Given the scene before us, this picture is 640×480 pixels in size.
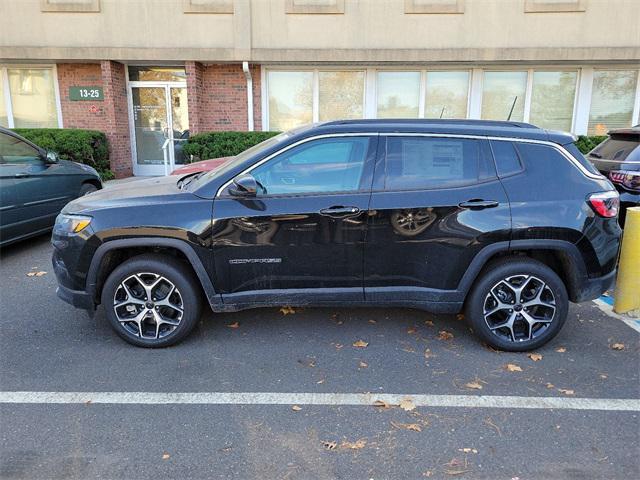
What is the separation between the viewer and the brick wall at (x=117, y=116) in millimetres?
12172

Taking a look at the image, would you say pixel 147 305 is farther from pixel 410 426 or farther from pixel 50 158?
pixel 50 158

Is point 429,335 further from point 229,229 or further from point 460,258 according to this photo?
point 229,229

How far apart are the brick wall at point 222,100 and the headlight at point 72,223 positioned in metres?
9.07

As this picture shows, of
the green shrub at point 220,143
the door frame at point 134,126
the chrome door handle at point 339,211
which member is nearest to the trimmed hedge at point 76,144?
the door frame at point 134,126

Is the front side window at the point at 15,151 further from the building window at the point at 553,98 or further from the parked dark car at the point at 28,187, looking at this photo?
the building window at the point at 553,98

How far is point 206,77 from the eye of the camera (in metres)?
12.7

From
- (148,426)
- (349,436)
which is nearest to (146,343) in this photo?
(148,426)

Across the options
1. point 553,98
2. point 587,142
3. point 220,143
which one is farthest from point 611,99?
point 220,143

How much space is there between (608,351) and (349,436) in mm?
2408

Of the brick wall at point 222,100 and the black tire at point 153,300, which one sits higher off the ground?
the brick wall at point 222,100

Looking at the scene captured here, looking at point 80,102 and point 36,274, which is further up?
point 80,102

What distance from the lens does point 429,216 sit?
3.72 meters

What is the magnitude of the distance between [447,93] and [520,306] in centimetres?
994

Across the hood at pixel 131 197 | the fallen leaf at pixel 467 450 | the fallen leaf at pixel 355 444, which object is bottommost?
the fallen leaf at pixel 355 444
